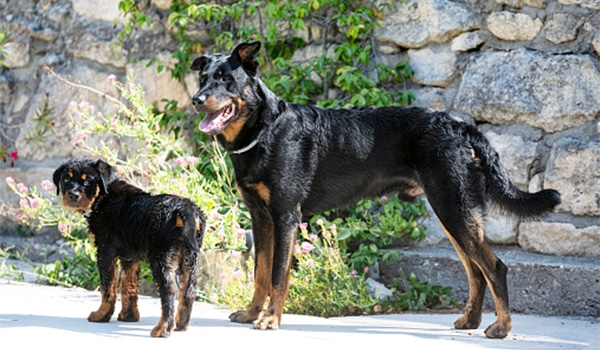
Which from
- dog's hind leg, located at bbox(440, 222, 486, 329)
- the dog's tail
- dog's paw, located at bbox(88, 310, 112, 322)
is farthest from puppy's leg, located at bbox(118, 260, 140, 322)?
the dog's tail

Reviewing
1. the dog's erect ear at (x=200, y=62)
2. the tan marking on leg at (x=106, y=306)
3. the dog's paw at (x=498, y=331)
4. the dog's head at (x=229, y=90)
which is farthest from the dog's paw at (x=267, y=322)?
the dog's erect ear at (x=200, y=62)

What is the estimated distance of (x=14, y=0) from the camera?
787 centimetres

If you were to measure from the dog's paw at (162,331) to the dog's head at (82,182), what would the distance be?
0.80 metres

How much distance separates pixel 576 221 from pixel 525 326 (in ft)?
3.25

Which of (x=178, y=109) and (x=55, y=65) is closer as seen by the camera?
(x=178, y=109)

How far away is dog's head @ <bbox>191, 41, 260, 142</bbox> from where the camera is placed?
4348mm

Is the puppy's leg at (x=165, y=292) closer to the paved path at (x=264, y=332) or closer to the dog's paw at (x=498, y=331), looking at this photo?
the paved path at (x=264, y=332)

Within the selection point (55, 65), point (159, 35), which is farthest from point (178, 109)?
point (55, 65)

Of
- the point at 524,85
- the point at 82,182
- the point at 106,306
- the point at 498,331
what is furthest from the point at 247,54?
the point at 524,85

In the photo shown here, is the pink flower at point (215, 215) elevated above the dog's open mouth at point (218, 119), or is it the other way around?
the dog's open mouth at point (218, 119)

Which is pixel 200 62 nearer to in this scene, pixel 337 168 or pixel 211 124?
pixel 211 124

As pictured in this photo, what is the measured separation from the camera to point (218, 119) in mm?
4418

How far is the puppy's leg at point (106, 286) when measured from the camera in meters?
4.29

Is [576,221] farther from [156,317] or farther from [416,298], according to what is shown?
[156,317]
